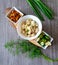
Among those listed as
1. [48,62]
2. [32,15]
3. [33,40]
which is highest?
[32,15]

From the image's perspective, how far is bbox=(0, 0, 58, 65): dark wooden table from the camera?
4.42 ft

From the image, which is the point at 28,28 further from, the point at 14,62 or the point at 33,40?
the point at 14,62

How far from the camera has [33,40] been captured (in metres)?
1.31

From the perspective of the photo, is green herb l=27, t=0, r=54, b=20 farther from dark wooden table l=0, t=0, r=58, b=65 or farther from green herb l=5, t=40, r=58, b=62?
green herb l=5, t=40, r=58, b=62

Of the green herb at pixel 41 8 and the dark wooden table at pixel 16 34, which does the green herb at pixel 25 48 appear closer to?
the dark wooden table at pixel 16 34

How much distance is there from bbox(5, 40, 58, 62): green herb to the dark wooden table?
0.02m

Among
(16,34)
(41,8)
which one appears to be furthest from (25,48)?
(41,8)

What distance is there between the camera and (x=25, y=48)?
1.33 meters

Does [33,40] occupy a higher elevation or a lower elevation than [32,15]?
lower

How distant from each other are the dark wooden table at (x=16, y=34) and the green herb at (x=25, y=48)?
0.07ft

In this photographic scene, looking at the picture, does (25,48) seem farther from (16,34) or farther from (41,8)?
(41,8)

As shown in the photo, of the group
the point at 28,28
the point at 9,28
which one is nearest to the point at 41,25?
the point at 28,28

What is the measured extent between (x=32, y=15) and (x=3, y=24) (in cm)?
15

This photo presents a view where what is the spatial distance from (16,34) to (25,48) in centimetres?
9
